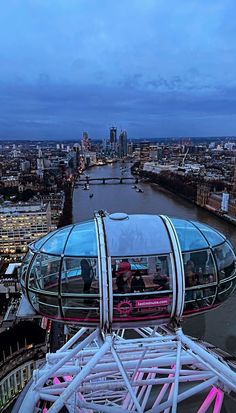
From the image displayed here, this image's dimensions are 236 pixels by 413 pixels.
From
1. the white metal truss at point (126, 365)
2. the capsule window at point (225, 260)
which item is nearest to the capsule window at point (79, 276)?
the white metal truss at point (126, 365)

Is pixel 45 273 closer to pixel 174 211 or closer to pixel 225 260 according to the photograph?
pixel 225 260

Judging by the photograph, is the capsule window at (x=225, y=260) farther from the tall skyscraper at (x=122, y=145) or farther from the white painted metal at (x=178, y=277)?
the tall skyscraper at (x=122, y=145)

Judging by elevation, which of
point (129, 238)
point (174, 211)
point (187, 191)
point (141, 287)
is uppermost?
point (129, 238)

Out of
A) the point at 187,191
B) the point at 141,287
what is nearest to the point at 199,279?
the point at 141,287

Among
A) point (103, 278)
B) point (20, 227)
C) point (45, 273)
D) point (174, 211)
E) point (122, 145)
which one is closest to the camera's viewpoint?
point (103, 278)

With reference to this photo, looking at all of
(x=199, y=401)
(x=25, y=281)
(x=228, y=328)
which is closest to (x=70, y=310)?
(x=25, y=281)

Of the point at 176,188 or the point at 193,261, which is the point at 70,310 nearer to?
the point at 193,261
